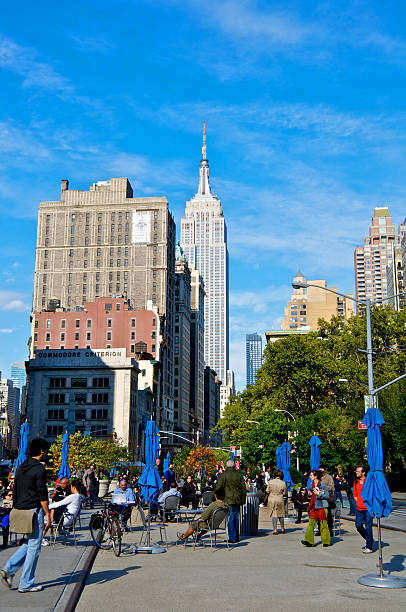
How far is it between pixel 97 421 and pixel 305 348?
55.0 meters

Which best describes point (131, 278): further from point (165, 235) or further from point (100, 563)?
point (100, 563)

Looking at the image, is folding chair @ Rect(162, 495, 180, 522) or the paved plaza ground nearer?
the paved plaza ground

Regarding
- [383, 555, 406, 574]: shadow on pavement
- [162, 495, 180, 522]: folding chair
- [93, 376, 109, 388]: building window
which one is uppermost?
[93, 376, 109, 388]: building window

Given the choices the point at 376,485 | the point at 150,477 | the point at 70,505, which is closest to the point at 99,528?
the point at 70,505

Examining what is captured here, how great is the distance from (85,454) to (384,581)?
4911 centimetres

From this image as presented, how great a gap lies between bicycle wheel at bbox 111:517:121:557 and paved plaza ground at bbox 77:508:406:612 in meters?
0.18

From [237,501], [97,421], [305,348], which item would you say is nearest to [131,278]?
[97,421]

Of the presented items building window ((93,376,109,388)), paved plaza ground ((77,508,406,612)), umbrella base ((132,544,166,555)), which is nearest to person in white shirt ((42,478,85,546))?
paved plaza ground ((77,508,406,612))

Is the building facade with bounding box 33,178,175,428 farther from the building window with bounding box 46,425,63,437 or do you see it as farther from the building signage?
the building window with bounding box 46,425,63,437

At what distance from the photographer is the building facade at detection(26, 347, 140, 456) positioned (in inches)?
4200

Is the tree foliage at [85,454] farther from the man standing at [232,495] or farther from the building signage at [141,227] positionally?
the building signage at [141,227]

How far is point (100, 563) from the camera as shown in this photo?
13.3 metres

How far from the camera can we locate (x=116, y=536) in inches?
572

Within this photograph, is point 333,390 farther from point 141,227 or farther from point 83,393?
point 141,227
